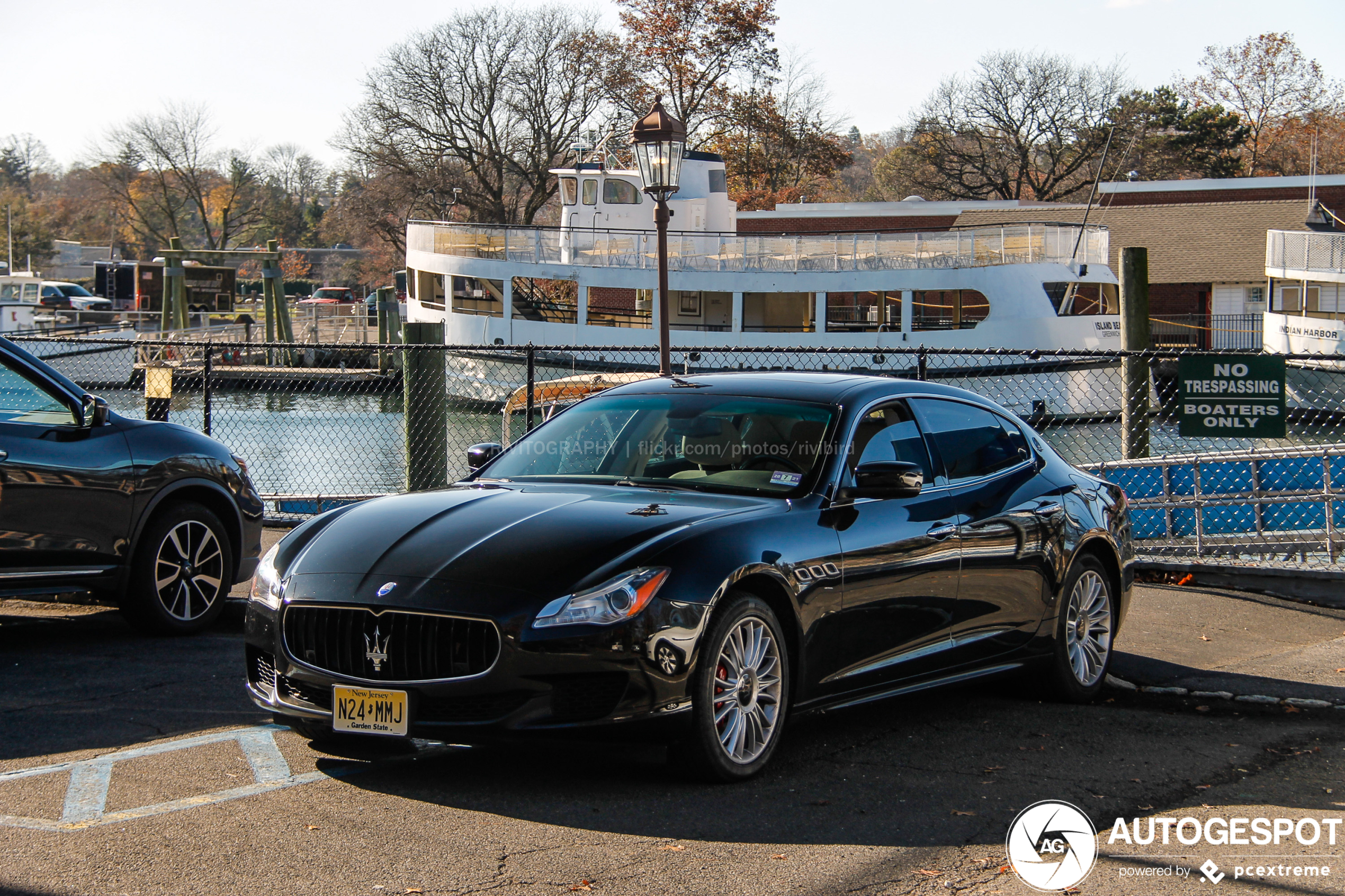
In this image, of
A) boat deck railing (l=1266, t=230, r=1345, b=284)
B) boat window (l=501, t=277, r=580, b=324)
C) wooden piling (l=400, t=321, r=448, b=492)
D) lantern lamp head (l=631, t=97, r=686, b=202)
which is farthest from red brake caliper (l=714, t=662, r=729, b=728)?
boat deck railing (l=1266, t=230, r=1345, b=284)

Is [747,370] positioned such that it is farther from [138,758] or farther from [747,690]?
[138,758]

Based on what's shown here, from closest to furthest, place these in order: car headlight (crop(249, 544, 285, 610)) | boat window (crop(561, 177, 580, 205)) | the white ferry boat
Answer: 1. car headlight (crop(249, 544, 285, 610))
2. the white ferry boat
3. boat window (crop(561, 177, 580, 205))

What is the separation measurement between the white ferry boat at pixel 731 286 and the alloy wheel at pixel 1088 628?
20.0m

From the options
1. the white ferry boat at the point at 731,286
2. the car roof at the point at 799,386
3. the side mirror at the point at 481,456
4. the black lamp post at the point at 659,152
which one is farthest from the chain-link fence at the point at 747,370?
the side mirror at the point at 481,456

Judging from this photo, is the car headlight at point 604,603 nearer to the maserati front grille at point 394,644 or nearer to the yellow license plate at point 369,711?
the maserati front grille at point 394,644

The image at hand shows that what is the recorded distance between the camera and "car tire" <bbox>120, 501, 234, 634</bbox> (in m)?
7.20

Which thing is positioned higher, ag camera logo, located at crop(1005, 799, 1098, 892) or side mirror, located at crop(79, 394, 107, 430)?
side mirror, located at crop(79, 394, 107, 430)

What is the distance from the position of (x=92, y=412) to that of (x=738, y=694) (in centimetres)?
428

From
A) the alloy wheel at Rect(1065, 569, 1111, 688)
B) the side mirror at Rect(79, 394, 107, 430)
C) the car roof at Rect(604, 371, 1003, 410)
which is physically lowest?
the alloy wheel at Rect(1065, 569, 1111, 688)

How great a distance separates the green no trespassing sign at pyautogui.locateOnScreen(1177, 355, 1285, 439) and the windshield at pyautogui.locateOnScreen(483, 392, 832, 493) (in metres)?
4.94

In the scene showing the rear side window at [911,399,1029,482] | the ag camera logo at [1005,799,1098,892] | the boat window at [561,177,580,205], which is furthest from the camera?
the boat window at [561,177,580,205]

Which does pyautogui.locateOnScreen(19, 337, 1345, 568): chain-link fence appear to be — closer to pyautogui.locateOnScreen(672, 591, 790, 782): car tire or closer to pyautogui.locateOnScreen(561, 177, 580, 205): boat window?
pyautogui.locateOnScreen(672, 591, 790, 782): car tire

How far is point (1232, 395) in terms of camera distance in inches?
371

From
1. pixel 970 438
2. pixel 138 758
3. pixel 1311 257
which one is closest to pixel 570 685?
pixel 138 758
